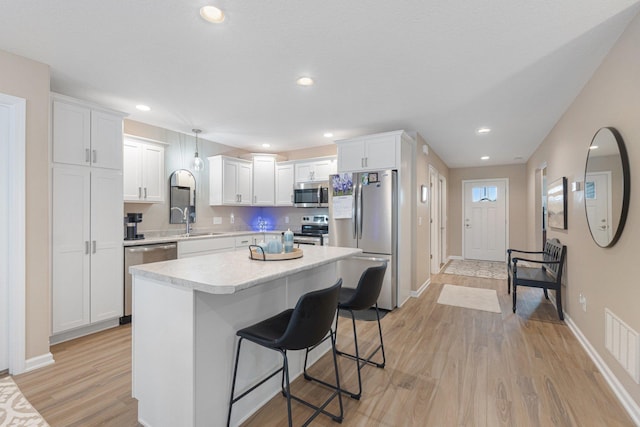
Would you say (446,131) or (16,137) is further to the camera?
(446,131)

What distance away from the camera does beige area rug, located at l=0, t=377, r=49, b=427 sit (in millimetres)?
1771

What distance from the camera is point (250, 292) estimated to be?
1.87 metres

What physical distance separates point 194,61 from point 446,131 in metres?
3.47

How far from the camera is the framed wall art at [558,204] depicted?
3.49m

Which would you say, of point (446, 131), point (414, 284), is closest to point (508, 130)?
point (446, 131)

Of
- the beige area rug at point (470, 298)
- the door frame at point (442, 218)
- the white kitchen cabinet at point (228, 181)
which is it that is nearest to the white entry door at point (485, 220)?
the door frame at point (442, 218)

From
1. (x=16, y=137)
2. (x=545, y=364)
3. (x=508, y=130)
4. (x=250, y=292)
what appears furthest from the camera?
(x=508, y=130)

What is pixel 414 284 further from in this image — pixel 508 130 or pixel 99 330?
pixel 99 330

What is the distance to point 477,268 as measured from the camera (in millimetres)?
6613

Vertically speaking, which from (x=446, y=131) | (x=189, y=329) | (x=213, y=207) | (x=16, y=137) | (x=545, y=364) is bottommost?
(x=545, y=364)

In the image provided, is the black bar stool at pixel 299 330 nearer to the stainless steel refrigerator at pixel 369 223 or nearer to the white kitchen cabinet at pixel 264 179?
the stainless steel refrigerator at pixel 369 223

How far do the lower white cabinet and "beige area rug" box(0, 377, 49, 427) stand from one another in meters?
0.81

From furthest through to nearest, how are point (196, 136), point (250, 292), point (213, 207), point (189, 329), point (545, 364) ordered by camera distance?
point (213, 207)
point (196, 136)
point (545, 364)
point (250, 292)
point (189, 329)

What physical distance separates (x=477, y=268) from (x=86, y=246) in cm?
696
